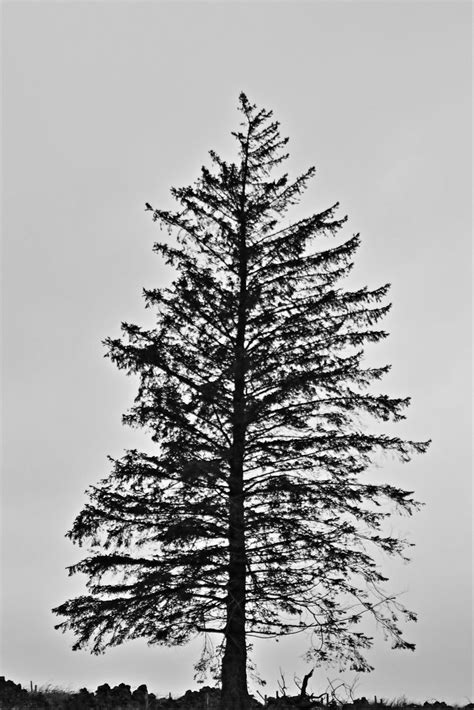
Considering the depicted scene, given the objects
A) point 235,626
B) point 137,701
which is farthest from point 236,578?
point 137,701

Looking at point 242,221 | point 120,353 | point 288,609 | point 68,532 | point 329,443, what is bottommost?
point 288,609

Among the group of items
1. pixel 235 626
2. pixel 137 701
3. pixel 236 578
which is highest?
pixel 236 578

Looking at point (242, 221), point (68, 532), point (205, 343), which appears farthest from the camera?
point (242, 221)

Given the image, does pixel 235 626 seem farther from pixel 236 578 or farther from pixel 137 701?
pixel 137 701

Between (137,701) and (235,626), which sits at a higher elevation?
(235,626)

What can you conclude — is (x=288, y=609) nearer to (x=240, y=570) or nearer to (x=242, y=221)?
(x=240, y=570)

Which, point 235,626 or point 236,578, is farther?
point 236,578

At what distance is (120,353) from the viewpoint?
1612 cm

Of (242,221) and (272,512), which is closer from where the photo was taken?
(272,512)

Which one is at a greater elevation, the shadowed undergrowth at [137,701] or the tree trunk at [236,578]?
the tree trunk at [236,578]

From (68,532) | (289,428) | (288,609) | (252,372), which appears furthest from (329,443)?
(68,532)

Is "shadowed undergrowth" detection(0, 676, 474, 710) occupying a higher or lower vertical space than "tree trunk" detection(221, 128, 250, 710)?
lower

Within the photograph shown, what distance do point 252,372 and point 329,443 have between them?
2.28 metres

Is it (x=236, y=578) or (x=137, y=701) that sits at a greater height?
(x=236, y=578)
